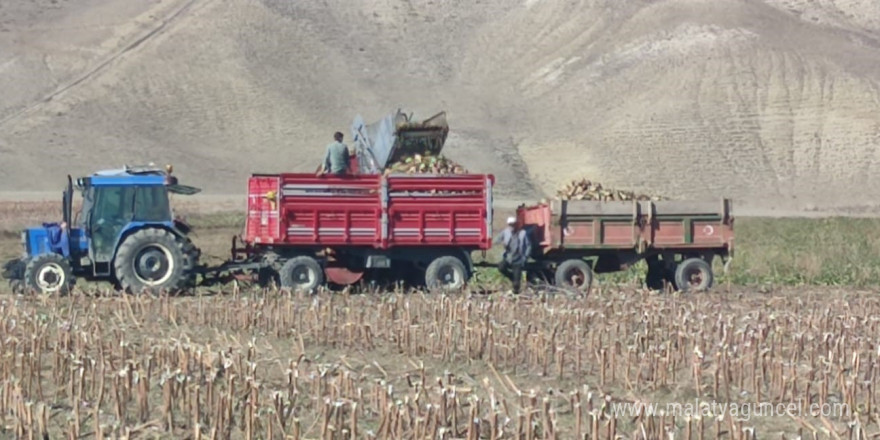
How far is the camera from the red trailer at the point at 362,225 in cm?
2066

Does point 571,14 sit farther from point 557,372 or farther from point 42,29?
point 557,372

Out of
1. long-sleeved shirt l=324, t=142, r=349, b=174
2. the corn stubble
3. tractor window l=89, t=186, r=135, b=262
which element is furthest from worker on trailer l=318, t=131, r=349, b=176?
the corn stubble

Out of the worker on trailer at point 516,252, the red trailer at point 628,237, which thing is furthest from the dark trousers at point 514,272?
the red trailer at point 628,237

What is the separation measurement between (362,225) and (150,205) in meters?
3.42

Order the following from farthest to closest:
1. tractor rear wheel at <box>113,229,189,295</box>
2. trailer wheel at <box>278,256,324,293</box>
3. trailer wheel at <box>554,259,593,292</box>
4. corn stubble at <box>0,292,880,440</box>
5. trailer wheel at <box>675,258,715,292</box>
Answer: trailer wheel at <box>675,258,715,292</box> < trailer wheel at <box>554,259,593,292</box> < trailer wheel at <box>278,256,324,293</box> < tractor rear wheel at <box>113,229,189,295</box> < corn stubble at <box>0,292,880,440</box>

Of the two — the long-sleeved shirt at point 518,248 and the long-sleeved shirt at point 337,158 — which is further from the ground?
the long-sleeved shirt at point 337,158

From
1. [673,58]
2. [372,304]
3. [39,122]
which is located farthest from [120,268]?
[673,58]

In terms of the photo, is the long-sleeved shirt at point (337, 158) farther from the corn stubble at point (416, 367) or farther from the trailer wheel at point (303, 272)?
the corn stubble at point (416, 367)

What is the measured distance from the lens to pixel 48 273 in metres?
19.3

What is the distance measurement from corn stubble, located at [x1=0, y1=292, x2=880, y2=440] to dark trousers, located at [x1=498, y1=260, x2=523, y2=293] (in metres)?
2.92

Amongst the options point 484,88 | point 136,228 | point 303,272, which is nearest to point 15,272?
point 136,228

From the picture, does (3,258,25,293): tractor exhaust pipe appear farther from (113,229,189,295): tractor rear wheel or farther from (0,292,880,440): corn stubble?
(0,292,880,440): corn stubble

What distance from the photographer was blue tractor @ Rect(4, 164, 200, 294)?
1942cm

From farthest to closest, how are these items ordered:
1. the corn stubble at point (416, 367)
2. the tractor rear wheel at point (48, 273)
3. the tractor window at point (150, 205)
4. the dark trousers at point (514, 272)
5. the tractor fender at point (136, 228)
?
the dark trousers at point (514, 272), the tractor window at point (150, 205), the tractor fender at point (136, 228), the tractor rear wheel at point (48, 273), the corn stubble at point (416, 367)
